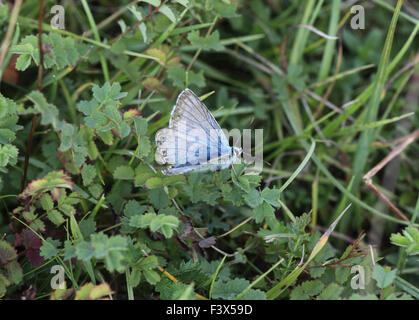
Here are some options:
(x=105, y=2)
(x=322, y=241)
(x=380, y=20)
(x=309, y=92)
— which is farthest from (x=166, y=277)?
(x=380, y=20)

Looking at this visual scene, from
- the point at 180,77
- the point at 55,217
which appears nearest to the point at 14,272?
the point at 55,217

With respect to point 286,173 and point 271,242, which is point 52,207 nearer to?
point 271,242

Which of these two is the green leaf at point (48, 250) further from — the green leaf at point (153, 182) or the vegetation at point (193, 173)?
the green leaf at point (153, 182)

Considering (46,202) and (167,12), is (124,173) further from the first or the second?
(167,12)

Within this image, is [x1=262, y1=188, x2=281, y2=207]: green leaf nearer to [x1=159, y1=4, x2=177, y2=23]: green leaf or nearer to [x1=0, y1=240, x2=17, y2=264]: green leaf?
[x1=159, y1=4, x2=177, y2=23]: green leaf

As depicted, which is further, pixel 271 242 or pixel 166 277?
pixel 271 242

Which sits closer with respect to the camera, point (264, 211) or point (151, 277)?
point (151, 277)

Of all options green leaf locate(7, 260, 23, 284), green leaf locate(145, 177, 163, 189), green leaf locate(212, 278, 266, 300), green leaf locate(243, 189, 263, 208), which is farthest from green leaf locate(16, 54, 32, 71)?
green leaf locate(212, 278, 266, 300)
